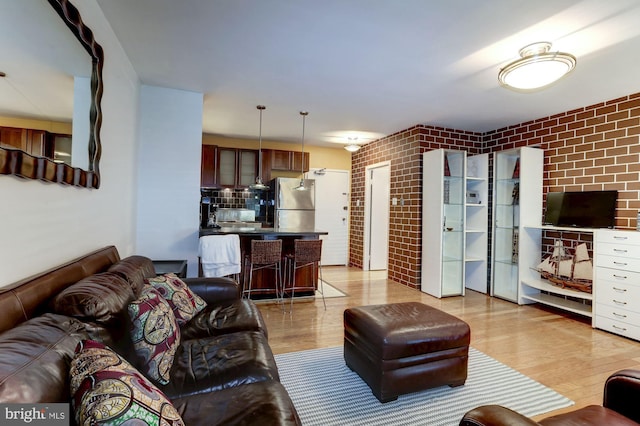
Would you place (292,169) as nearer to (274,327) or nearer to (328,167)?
(328,167)

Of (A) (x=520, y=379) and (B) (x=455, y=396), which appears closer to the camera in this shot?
(B) (x=455, y=396)

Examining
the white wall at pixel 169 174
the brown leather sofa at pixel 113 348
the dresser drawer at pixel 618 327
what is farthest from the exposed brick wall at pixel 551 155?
the brown leather sofa at pixel 113 348

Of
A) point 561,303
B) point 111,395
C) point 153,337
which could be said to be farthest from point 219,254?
point 561,303

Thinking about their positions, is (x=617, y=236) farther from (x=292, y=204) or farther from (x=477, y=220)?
(x=292, y=204)

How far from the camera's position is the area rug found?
1897mm

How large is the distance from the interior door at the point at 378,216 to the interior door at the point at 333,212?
0.75 m

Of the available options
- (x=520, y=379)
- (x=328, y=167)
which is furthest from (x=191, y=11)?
(x=328, y=167)

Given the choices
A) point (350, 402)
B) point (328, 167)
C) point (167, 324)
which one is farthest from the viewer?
point (328, 167)

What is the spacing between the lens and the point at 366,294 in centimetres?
464

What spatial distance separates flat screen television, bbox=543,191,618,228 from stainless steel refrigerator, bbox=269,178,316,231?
374 centimetres

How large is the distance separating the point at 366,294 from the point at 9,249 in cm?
399

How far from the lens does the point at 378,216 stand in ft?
21.2

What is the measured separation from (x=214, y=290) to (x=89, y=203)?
1065 mm

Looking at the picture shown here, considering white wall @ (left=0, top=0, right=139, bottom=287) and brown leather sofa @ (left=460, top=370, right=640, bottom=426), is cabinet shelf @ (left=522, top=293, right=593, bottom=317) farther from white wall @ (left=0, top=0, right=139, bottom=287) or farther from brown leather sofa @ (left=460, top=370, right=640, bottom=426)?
white wall @ (left=0, top=0, right=139, bottom=287)
